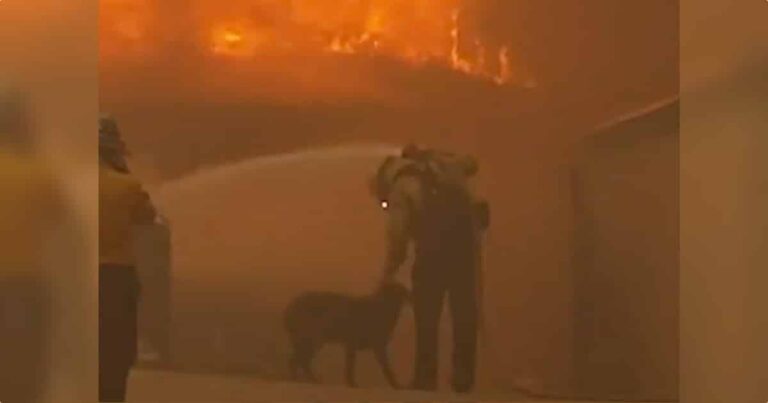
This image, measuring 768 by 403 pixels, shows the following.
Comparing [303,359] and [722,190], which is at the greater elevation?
[722,190]

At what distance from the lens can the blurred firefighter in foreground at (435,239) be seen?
30.5 inches

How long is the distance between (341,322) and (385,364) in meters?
0.05

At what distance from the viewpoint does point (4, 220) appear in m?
0.76

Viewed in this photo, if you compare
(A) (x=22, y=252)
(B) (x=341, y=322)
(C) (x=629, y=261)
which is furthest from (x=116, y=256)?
(C) (x=629, y=261)

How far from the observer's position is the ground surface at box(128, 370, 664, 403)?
77 centimetres

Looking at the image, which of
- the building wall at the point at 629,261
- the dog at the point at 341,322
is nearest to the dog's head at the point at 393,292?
the dog at the point at 341,322

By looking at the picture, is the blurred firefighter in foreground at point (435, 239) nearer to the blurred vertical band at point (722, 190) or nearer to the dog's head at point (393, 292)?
the dog's head at point (393, 292)

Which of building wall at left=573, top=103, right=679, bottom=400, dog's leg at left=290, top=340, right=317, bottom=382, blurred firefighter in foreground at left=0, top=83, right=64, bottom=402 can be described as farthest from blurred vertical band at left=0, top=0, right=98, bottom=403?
building wall at left=573, top=103, right=679, bottom=400

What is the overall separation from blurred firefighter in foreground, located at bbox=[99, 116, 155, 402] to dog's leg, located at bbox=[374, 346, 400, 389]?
18cm

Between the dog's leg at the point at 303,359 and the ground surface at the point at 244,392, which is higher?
the dog's leg at the point at 303,359

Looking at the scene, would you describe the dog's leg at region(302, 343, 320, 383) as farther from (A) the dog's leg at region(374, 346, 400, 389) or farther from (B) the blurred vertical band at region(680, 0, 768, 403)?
(B) the blurred vertical band at region(680, 0, 768, 403)

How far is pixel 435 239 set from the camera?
78 centimetres

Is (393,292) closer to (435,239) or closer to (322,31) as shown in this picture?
(435,239)

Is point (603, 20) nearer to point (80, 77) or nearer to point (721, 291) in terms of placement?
point (721, 291)
